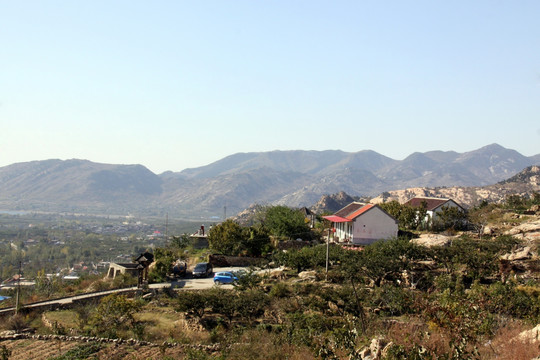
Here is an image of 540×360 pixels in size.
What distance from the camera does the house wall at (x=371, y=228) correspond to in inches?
1639

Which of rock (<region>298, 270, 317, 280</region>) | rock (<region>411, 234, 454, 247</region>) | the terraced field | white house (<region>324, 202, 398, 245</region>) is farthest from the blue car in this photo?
rock (<region>411, 234, 454, 247</region>)

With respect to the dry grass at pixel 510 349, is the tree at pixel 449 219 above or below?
above

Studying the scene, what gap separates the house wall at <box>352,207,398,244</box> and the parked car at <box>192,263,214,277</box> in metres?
14.5

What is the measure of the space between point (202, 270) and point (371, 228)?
1695 cm

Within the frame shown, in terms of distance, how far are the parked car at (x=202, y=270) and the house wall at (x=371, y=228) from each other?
14526 millimetres

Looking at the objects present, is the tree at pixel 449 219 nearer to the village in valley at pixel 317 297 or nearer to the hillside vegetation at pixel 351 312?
the village in valley at pixel 317 297

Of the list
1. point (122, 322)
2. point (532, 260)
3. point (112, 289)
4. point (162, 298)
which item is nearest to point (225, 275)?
point (162, 298)

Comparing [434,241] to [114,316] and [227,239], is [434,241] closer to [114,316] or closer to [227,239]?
[227,239]

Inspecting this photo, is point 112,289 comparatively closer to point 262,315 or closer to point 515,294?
point 262,315

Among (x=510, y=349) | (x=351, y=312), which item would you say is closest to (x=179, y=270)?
(x=351, y=312)

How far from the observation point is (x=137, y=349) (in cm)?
1686

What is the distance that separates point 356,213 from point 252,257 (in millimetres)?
11340

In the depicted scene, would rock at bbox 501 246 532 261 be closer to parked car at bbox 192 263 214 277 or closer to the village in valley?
the village in valley

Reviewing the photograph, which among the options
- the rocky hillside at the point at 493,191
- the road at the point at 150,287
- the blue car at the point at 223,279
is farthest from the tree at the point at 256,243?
the rocky hillside at the point at 493,191
